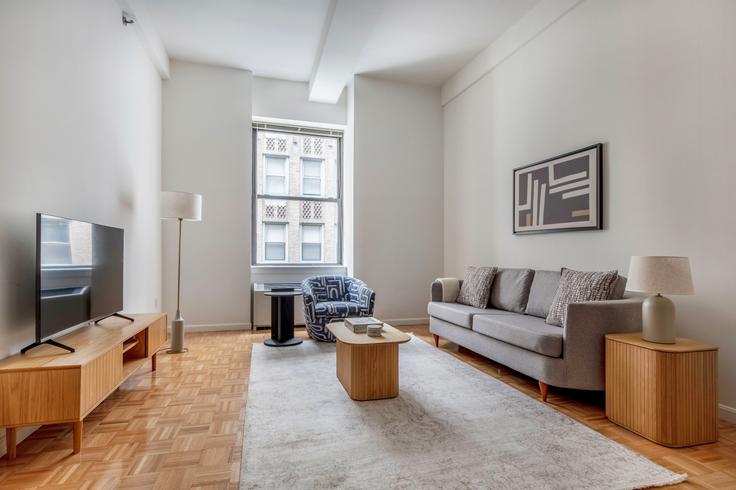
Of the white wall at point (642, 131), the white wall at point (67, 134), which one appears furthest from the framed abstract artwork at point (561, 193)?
the white wall at point (67, 134)

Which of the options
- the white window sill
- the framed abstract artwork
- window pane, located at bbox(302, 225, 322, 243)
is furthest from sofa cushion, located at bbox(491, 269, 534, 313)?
window pane, located at bbox(302, 225, 322, 243)

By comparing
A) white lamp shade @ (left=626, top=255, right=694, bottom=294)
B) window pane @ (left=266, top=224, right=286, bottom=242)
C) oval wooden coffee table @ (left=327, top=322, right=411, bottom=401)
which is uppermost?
window pane @ (left=266, top=224, right=286, bottom=242)

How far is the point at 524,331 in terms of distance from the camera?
291cm

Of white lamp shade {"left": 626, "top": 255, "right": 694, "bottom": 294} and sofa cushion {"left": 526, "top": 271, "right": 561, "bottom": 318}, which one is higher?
white lamp shade {"left": 626, "top": 255, "right": 694, "bottom": 294}

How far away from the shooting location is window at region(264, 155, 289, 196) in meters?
5.90

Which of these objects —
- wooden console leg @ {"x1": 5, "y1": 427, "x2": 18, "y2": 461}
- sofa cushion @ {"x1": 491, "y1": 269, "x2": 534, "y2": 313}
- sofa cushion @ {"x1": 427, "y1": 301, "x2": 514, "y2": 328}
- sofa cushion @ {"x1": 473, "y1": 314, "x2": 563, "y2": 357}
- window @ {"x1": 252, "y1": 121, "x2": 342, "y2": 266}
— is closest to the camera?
wooden console leg @ {"x1": 5, "y1": 427, "x2": 18, "y2": 461}

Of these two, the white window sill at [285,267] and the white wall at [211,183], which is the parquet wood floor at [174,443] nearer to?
the white wall at [211,183]

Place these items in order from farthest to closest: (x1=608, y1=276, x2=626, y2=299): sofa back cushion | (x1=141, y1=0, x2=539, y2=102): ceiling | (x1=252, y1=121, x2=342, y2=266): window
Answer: (x1=252, y1=121, x2=342, y2=266): window, (x1=141, y1=0, x2=539, y2=102): ceiling, (x1=608, y1=276, x2=626, y2=299): sofa back cushion

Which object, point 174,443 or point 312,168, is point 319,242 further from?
point 174,443

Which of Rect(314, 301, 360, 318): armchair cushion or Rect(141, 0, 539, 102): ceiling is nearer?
Rect(141, 0, 539, 102): ceiling

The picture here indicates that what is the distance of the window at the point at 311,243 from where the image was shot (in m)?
6.02

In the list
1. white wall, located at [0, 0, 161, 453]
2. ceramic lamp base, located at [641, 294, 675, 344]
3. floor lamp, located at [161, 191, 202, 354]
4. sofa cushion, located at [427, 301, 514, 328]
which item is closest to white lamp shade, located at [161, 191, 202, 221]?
floor lamp, located at [161, 191, 202, 354]

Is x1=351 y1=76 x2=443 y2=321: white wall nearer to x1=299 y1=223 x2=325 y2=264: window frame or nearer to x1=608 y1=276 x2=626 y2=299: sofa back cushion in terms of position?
x1=299 y1=223 x2=325 y2=264: window frame

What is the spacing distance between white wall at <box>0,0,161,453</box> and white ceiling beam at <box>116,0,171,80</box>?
10 cm
